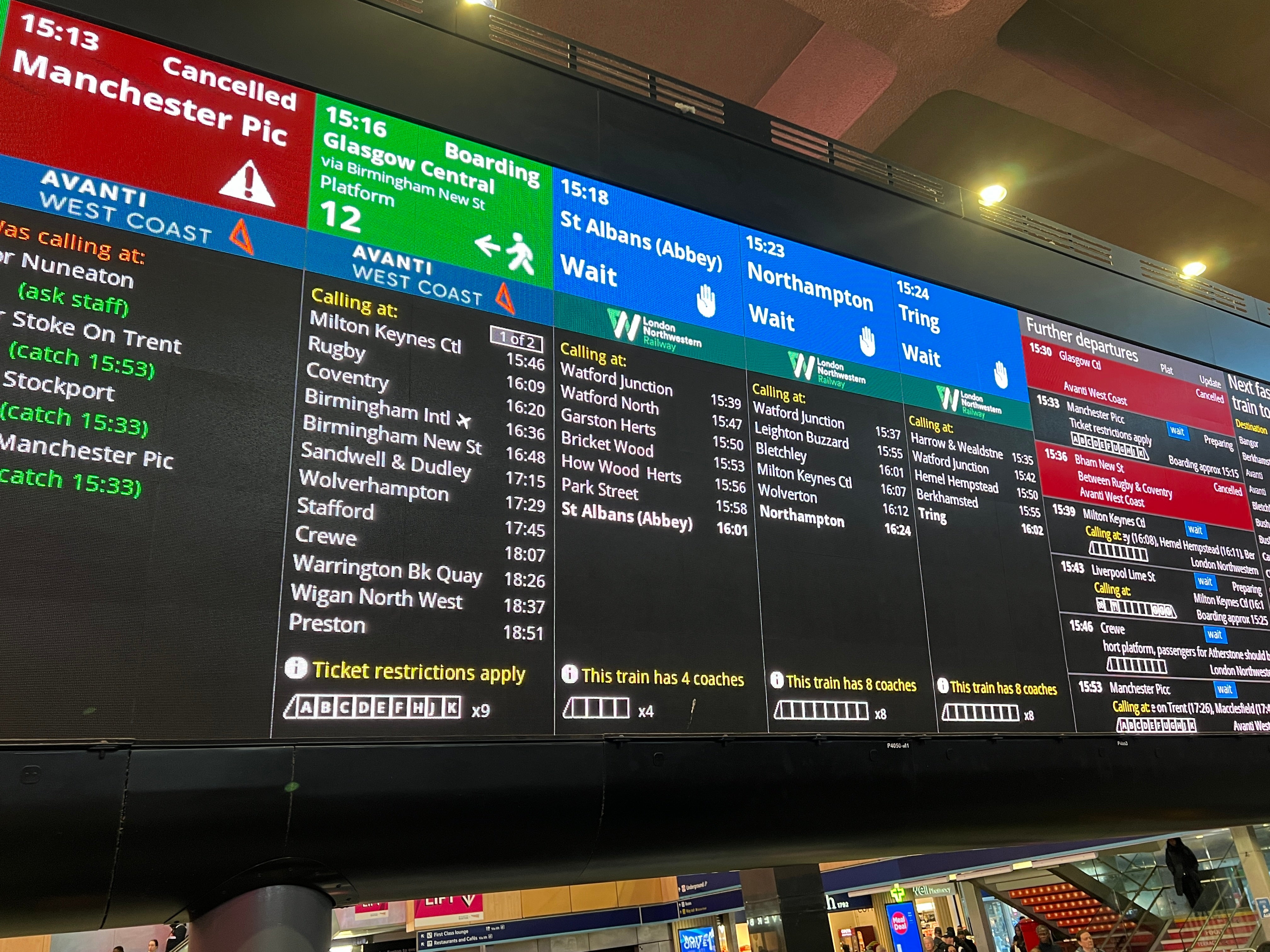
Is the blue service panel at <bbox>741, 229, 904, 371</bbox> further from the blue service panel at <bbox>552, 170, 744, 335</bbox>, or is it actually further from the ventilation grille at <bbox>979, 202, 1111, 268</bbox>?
the ventilation grille at <bbox>979, 202, 1111, 268</bbox>

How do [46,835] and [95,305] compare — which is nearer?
[46,835]

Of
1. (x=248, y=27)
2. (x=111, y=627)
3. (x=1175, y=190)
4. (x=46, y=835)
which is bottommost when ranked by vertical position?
(x=46, y=835)

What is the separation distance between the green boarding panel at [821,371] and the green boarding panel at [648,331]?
0.07 meters

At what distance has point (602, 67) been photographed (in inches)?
145

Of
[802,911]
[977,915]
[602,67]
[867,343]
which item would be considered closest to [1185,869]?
[977,915]

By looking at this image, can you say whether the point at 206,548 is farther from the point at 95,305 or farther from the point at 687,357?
the point at 687,357

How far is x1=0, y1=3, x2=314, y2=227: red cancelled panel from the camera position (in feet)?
8.14

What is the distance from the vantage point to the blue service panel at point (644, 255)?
323cm

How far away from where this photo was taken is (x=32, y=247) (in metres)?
2.35

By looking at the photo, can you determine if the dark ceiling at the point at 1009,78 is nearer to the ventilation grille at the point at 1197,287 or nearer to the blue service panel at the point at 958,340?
the ventilation grille at the point at 1197,287

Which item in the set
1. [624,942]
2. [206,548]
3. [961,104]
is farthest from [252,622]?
[624,942]

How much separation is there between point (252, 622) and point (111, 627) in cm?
30

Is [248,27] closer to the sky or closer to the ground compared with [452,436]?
closer to the sky

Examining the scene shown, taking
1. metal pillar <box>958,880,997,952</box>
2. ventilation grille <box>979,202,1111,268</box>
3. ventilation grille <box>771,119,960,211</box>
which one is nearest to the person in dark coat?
metal pillar <box>958,880,997,952</box>
